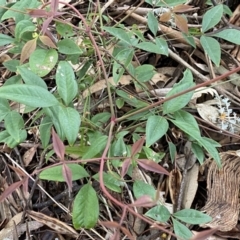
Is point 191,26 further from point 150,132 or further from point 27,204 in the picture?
point 27,204

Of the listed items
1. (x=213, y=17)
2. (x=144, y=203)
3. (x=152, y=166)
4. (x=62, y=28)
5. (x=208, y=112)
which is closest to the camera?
(x=144, y=203)

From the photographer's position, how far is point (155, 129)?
97cm

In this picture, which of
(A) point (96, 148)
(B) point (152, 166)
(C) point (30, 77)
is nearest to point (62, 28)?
(C) point (30, 77)

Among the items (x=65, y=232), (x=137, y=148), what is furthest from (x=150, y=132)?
(x=65, y=232)

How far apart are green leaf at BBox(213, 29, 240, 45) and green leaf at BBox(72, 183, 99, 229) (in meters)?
0.53

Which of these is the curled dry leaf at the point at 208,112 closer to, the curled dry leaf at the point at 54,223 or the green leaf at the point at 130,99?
the green leaf at the point at 130,99

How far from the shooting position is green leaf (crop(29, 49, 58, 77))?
100 cm

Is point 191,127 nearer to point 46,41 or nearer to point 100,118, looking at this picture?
point 100,118

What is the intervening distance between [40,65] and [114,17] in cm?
54

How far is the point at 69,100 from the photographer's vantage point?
36.6 inches

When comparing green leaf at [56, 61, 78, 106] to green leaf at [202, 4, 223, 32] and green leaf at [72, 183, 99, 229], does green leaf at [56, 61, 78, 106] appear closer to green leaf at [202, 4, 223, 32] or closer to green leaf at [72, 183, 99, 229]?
green leaf at [72, 183, 99, 229]

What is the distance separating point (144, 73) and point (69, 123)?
1.20 feet

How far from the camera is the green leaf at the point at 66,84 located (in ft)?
3.05

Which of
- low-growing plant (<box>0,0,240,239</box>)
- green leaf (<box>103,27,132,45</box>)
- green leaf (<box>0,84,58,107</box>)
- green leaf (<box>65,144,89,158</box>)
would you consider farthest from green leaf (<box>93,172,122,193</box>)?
green leaf (<box>103,27,132,45</box>)
